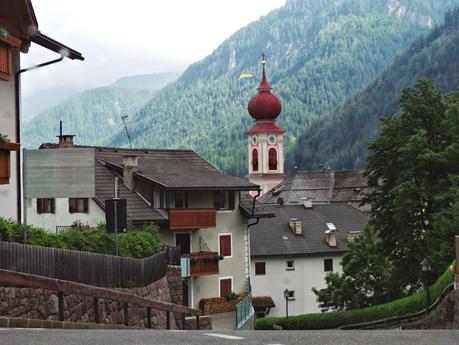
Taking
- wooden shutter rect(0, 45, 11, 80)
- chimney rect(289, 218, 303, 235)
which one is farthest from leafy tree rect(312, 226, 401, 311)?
wooden shutter rect(0, 45, 11, 80)

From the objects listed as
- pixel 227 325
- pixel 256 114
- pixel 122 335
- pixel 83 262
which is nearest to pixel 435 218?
pixel 227 325

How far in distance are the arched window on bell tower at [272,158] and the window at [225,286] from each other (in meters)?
96.7

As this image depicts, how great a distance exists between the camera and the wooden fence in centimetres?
1747

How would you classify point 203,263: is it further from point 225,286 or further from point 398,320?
point 398,320

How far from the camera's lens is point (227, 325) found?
44.6 meters

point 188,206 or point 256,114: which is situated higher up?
point 256,114

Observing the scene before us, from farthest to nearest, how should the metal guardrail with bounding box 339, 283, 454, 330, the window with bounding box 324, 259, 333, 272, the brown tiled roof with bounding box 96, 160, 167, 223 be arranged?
the window with bounding box 324, 259, 333, 272, the brown tiled roof with bounding box 96, 160, 167, 223, the metal guardrail with bounding box 339, 283, 454, 330

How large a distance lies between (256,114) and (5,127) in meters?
128

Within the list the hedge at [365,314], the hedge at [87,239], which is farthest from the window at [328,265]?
the hedge at [87,239]

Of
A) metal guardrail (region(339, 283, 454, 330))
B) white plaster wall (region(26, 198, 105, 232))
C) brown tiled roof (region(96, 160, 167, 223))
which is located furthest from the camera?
white plaster wall (region(26, 198, 105, 232))

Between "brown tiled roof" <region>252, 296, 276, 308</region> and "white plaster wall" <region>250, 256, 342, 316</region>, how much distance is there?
0.31m

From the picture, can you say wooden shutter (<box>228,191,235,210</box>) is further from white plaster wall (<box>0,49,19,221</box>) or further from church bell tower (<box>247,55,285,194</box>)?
church bell tower (<box>247,55,285,194</box>)

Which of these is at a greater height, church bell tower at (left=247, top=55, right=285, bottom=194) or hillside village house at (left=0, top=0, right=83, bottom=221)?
church bell tower at (left=247, top=55, right=285, bottom=194)

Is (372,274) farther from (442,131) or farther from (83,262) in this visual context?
(83,262)
